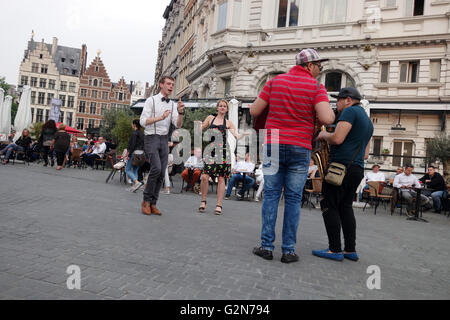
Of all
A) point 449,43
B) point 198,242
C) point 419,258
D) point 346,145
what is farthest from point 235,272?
point 449,43

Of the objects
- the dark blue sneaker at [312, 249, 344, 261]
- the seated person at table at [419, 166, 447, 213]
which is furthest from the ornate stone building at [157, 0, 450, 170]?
the dark blue sneaker at [312, 249, 344, 261]

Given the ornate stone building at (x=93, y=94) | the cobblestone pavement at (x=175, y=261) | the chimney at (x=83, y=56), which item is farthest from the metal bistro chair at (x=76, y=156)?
the chimney at (x=83, y=56)

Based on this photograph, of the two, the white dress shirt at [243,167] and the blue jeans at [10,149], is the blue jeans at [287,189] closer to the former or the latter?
the white dress shirt at [243,167]

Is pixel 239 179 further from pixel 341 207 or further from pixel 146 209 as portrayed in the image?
pixel 341 207

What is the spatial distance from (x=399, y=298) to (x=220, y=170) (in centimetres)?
402

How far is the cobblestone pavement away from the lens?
2.57 metres

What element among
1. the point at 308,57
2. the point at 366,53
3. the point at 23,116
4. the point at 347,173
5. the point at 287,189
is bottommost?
the point at 287,189

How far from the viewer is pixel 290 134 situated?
374cm

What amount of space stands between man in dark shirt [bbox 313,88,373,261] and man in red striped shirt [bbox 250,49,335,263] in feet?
1.40

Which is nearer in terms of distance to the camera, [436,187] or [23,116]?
[436,187]

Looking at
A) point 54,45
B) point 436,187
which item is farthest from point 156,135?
point 54,45

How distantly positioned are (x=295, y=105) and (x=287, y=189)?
882mm

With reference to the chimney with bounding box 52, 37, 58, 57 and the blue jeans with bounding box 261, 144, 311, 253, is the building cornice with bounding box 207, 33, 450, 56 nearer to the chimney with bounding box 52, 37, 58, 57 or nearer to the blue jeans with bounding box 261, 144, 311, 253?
the blue jeans with bounding box 261, 144, 311, 253
